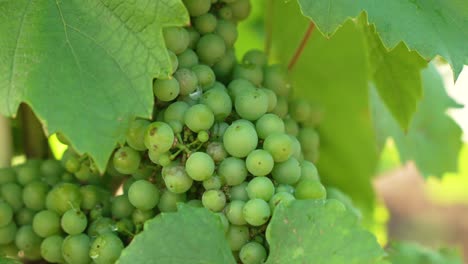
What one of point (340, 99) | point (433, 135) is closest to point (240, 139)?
point (340, 99)

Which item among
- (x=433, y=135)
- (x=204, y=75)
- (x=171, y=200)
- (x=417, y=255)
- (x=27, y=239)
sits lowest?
(x=417, y=255)

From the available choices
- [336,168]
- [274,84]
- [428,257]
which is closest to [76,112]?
[274,84]

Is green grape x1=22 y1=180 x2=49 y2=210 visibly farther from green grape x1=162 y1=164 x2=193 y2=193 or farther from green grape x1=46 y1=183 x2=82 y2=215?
green grape x1=162 y1=164 x2=193 y2=193

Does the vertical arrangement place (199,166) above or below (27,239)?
above

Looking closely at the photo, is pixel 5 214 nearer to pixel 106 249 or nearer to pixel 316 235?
pixel 106 249

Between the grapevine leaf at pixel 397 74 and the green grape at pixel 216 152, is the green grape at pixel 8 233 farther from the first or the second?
the grapevine leaf at pixel 397 74

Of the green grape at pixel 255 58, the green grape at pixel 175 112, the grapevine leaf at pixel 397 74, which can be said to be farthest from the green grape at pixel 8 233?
A: the grapevine leaf at pixel 397 74
